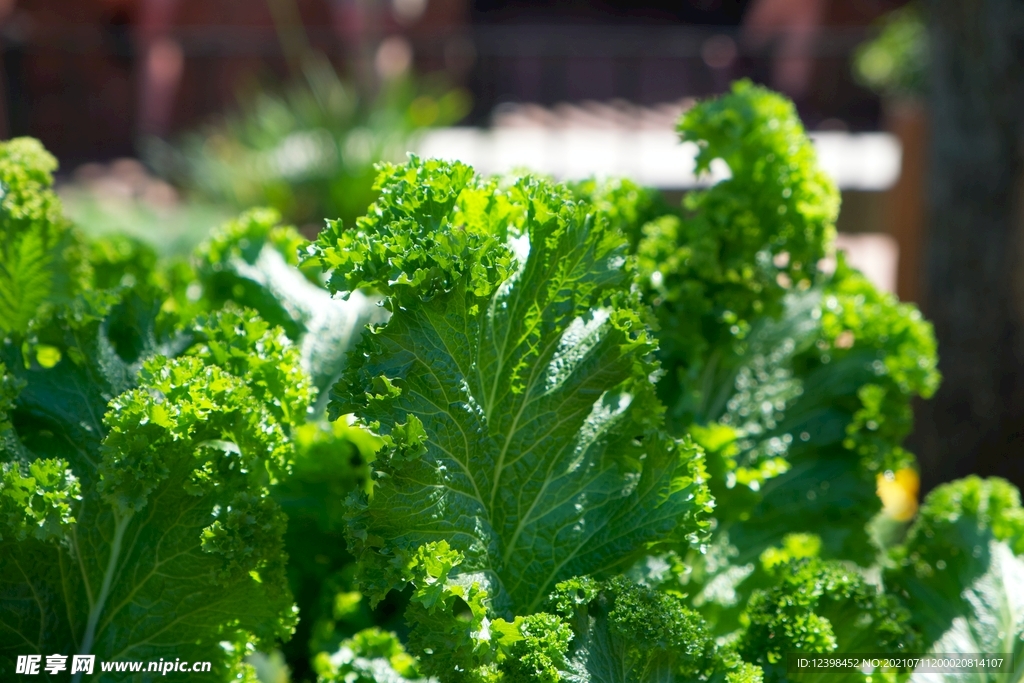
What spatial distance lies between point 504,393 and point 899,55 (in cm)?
1153

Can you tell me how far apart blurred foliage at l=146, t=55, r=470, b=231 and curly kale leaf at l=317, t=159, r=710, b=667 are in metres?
6.74

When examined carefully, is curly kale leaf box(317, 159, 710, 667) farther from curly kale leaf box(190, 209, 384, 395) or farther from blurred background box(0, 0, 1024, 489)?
blurred background box(0, 0, 1024, 489)

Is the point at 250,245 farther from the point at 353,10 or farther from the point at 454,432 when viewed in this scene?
the point at 353,10

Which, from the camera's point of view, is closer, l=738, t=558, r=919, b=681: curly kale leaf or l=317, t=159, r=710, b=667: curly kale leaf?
l=317, t=159, r=710, b=667: curly kale leaf

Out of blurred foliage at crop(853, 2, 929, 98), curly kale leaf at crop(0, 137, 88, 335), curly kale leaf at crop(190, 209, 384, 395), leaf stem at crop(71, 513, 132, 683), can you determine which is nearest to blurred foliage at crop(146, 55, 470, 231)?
blurred foliage at crop(853, 2, 929, 98)

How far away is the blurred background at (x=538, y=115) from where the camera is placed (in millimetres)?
4836

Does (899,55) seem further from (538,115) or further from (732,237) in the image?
(732,237)

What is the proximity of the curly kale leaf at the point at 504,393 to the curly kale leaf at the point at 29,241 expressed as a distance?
76 centimetres

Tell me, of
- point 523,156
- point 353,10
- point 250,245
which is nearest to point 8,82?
point 353,10

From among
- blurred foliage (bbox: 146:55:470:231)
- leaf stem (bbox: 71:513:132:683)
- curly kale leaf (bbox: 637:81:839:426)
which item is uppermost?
blurred foliage (bbox: 146:55:470:231)

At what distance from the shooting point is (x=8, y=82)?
11.2 m

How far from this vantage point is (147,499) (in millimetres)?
1660

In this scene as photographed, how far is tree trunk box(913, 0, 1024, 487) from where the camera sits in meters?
4.75

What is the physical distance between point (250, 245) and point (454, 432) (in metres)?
0.85
